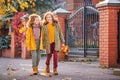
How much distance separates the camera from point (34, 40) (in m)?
10.0

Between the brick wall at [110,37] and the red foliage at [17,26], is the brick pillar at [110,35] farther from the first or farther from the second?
the red foliage at [17,26]

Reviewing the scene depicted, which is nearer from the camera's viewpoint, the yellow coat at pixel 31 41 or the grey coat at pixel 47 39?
the yellow coat at pixel 31 41

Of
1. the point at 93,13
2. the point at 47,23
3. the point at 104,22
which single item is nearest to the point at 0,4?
the point at 47,23

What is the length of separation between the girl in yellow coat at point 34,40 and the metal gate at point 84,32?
509 cm

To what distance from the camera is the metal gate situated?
49.8ft

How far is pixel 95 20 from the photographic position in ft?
51.5

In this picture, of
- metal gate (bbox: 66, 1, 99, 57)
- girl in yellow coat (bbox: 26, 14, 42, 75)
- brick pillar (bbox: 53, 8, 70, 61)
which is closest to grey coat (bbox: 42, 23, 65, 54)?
girl in yellow coat (bbox: 26, 14, 42, 75)

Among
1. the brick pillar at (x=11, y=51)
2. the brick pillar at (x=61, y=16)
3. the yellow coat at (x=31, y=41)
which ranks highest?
the brick pillar at (x=61, y=16)

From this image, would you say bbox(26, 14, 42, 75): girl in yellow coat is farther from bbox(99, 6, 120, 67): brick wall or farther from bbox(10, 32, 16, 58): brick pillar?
bbox(10, 32, 16, 58): brick pillar

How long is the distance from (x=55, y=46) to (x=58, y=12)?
5.97 meters

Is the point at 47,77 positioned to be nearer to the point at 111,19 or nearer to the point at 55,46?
the point at 55,46

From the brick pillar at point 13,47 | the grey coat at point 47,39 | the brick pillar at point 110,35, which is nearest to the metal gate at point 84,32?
the brick pillar at point 110,35

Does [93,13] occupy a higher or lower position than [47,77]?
higher

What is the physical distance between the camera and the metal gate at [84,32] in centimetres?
1519
